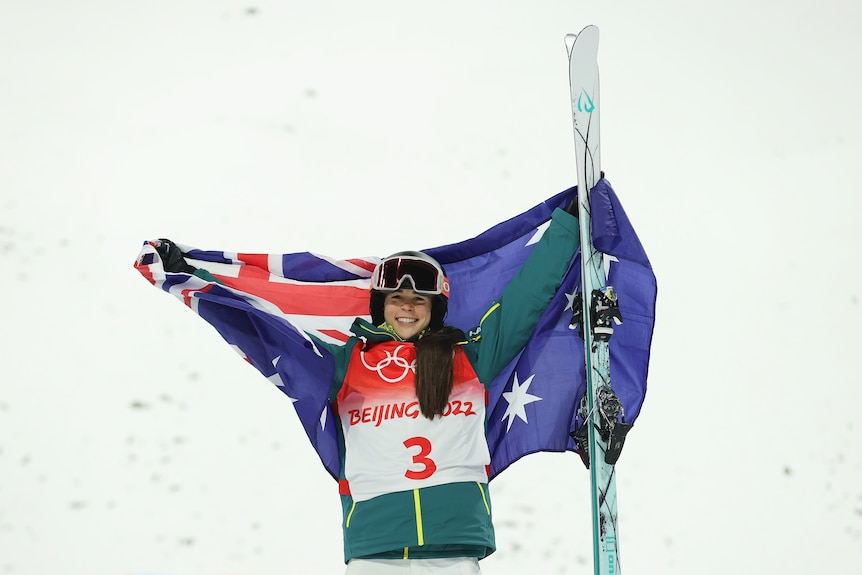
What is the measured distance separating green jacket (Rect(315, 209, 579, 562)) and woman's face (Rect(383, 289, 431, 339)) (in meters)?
0.04

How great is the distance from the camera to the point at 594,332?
2.49m

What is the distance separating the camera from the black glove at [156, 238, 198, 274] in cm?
262

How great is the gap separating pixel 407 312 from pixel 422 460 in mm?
419

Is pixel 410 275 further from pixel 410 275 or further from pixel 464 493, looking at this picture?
pixel 464 493

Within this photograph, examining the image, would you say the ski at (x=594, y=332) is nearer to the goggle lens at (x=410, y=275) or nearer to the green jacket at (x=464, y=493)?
the green jacket at (x=464, y=493)

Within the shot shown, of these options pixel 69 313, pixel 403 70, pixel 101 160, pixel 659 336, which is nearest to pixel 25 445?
pixel 69 313

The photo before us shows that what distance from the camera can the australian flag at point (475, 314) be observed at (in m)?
2.53

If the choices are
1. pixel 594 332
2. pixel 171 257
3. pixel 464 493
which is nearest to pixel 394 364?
pixel 464 493

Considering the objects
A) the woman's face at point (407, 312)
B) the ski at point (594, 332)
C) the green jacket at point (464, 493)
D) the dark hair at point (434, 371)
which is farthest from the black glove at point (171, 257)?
the ski at point (594, 332)

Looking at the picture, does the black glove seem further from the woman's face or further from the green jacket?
the woman's face

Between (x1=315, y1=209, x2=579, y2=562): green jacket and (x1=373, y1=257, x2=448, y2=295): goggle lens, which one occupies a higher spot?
(x1=373, y1=257, x2=448, y2=295): goggle lens

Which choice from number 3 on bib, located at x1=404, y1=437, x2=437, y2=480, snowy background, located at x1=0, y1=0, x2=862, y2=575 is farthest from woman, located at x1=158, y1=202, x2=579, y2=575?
snowy background, located at x1=0, y1=0, x2=862, y2=575

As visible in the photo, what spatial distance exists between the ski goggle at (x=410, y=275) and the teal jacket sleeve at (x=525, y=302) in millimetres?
164

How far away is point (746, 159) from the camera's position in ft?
13.4
